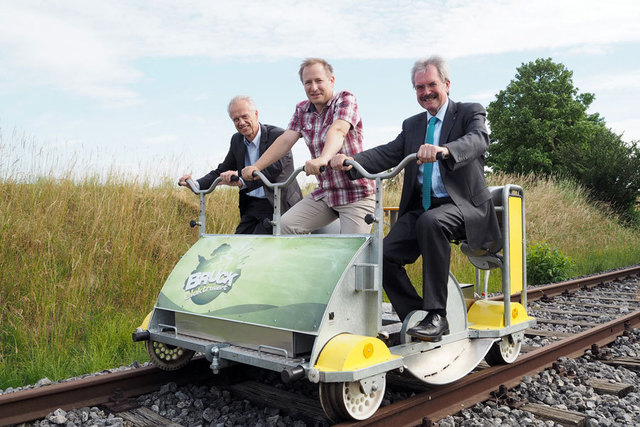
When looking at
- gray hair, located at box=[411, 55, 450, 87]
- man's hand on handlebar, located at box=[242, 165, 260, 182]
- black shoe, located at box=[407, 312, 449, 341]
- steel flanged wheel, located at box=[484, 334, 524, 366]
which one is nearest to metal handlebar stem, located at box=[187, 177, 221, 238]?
man's hand on handlebar, located at box=[242, 165, 260, 182]

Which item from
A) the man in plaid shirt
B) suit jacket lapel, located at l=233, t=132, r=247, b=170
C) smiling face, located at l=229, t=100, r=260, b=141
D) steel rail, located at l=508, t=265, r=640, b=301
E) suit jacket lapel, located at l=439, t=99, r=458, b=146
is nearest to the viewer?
suit jacket lapel, located at l=439, t=99, r=458, b=146

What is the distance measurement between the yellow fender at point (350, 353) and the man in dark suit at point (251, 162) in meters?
1.82

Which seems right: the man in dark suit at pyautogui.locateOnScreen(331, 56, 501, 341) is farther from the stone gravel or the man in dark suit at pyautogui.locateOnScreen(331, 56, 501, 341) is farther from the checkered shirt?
the stone gravel

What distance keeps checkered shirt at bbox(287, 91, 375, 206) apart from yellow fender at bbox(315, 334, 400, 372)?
125 cm

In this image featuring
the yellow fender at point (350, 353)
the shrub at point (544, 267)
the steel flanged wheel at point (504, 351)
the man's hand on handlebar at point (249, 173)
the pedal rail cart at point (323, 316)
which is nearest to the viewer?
the yellow fender at point (350, 353)

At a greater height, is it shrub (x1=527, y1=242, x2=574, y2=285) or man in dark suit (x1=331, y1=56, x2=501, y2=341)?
man in dark suit (x1=331, y1=56, x2=501, y2=341)

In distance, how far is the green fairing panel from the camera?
3.08 metres

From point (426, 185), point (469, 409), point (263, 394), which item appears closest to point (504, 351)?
point (469, 409)

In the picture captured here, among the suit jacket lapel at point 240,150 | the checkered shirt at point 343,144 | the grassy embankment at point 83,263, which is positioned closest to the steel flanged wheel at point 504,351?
the checkered shirt at point 343,144

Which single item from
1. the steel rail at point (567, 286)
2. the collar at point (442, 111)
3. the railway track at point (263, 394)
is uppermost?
the collar at point (442, 111)

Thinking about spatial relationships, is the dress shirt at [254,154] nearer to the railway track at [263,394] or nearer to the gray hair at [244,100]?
the gray hair at [244,100]

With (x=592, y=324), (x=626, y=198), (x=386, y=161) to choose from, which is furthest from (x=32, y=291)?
(x=626, y=198)

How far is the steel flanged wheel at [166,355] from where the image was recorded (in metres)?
3.81

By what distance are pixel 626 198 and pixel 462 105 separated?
20.9 meters
